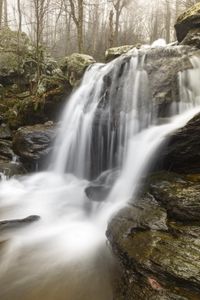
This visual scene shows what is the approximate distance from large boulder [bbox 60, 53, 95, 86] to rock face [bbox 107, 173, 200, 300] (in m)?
6.74

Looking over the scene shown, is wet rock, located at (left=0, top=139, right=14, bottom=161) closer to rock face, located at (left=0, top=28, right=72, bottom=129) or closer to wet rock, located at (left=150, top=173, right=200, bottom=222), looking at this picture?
rock face, located at (left=0, top=28, right=72, bottom=129)

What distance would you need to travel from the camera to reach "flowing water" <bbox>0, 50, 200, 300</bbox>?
382cm

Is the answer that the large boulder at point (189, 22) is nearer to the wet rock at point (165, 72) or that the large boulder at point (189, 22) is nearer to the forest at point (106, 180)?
the forest at point (106, 180)

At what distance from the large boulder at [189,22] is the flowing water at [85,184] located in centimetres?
203

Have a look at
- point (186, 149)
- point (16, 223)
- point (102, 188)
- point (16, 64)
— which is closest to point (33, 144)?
point (102, 188)

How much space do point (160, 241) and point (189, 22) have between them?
775 centimetres

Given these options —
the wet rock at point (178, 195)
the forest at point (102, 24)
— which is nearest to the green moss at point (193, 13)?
the wet rock at point (178, 195)

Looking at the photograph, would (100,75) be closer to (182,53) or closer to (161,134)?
(182,53)

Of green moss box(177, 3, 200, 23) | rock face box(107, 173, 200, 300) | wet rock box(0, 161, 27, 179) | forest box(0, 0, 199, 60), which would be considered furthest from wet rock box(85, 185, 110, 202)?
forest box(0, 0, 199, 60)

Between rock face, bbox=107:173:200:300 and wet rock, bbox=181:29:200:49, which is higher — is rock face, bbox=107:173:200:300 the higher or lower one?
the lower one

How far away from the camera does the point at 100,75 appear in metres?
9.29

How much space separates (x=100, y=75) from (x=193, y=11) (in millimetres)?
3478

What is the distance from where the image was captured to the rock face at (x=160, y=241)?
3.12m

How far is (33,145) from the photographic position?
8.34m
